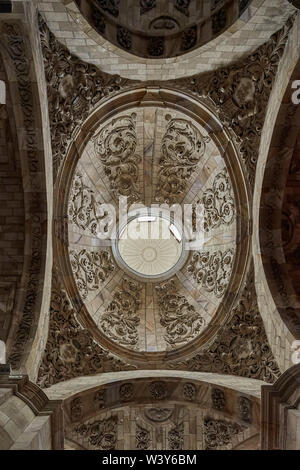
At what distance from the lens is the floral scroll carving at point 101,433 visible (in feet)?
28.5

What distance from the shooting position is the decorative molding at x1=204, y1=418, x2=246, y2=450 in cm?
852

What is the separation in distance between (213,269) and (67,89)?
18.3 feet

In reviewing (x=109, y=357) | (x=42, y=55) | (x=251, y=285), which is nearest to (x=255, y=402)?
(x=251, y=285)

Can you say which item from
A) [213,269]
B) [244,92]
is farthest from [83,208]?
[244,92]

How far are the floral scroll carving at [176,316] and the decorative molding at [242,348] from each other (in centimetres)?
78

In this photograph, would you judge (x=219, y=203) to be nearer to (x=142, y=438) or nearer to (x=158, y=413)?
(x=158, y=413)

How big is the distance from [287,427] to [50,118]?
7231 millimetres

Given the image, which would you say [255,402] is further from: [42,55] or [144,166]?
[42,55]

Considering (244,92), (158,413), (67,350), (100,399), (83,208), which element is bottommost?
(158,413)

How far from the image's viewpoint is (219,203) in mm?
10523

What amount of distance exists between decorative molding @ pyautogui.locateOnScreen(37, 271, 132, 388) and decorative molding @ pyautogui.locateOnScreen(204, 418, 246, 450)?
2.30 meters

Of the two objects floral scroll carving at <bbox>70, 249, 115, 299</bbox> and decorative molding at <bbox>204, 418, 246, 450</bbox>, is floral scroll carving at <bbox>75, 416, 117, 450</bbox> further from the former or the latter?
floral scroll carving at <bbox>70, 249, 115, 299</bbox>

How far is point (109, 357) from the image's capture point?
9930 mm

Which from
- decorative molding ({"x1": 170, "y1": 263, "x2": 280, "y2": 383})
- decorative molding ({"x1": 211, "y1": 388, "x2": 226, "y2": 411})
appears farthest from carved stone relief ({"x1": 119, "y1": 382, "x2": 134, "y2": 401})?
decorative molding ({"x1": 211, "y1": 388, "x2": 226, "y2": 411})
